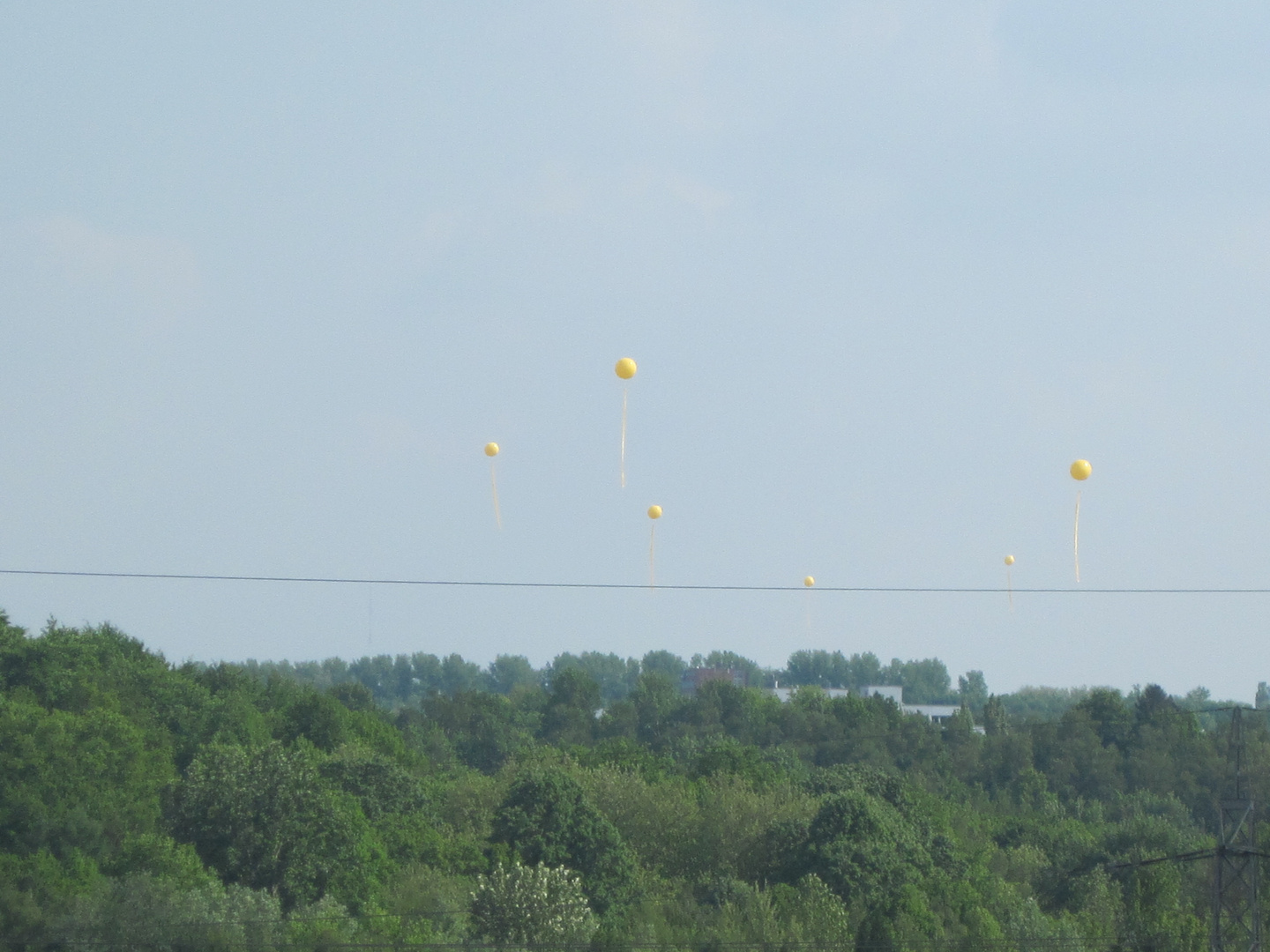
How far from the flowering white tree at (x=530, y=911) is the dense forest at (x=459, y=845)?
95 mm

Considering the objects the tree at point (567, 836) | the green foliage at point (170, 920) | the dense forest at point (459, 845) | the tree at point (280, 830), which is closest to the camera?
the green foliage at point (170, 920)

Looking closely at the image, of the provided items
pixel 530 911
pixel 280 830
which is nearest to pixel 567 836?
pixel 530 911

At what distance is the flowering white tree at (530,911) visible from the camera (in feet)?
159

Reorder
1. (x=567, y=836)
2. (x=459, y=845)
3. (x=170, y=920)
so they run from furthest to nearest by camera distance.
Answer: (x=459, y=845)
(x=567, y=836)
(x=170, y=920)

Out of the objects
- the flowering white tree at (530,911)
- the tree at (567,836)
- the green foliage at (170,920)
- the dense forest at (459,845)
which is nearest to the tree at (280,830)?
the dense forest at (459,845)

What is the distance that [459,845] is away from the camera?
6094 cm

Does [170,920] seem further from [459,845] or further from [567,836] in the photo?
[567,836]

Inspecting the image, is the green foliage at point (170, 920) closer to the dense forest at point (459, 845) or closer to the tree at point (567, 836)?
the dense forest at point (459, 845)

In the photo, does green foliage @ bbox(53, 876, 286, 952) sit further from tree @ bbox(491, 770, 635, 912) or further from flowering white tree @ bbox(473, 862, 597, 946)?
tree @ bbox(491, 770, 635, 912)

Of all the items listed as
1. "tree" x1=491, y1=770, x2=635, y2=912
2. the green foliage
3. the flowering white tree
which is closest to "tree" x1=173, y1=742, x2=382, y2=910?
the green foliage

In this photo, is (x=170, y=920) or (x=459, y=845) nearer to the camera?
(x=170, y=920)

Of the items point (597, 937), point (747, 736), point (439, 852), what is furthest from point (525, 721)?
point (597, 937)

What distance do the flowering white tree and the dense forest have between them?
10cm

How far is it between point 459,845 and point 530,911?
40.9 feet
